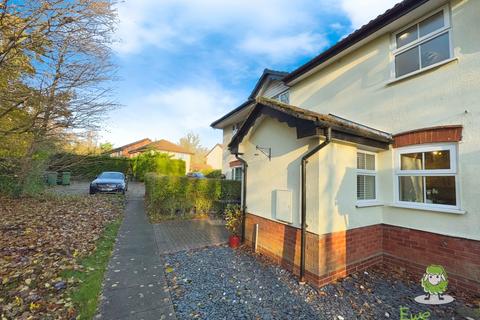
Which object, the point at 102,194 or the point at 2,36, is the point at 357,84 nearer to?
the point at 2,36

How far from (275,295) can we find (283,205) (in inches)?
72.3

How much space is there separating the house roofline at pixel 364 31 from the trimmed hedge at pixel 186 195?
6.45 m

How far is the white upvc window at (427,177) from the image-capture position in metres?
4.37

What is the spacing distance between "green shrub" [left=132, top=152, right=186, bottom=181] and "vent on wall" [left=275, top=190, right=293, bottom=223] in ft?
67.1

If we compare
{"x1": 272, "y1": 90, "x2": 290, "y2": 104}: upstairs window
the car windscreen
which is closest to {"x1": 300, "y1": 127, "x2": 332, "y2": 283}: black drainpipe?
{"x1": 272, "y1": 90, "x2": 290, "y2": 104}: upstairs window

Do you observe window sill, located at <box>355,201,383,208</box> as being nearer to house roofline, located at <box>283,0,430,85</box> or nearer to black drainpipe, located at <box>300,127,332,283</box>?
black drainpipe, located at <box>300,127,332,283</box>

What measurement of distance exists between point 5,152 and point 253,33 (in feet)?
37.2

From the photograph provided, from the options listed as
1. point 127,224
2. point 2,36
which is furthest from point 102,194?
point 2,36

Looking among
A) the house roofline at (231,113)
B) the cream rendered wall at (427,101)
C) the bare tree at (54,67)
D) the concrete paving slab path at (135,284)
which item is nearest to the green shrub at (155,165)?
the house roofline at (231,113)

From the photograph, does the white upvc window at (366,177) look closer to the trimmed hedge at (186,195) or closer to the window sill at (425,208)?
the window sill at (425,208)

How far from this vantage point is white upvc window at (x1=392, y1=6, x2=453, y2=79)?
4.65 meters

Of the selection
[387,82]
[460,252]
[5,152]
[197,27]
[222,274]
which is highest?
[197,27]

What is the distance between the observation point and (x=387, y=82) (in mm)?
5551

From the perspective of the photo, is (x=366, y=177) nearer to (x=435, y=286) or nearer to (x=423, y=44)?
(x=435, y=286)
